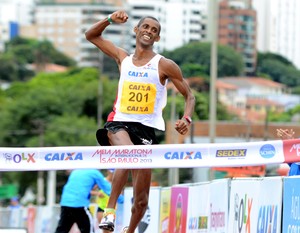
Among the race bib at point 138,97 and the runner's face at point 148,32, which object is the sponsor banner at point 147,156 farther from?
the runner's face at point 148,32

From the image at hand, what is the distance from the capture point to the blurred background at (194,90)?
185 ft

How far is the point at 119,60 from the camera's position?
13859 millimetres

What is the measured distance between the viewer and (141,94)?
1366 cm

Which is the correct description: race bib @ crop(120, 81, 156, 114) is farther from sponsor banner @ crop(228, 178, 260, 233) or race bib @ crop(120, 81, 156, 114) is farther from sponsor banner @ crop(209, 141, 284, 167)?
sponsor banner @ crop(228, 178, 260, 233)

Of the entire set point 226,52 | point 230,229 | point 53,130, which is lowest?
point 230,229

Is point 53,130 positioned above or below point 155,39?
above

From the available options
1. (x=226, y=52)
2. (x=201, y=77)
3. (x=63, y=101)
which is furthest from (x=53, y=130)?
(x=226, y=52)

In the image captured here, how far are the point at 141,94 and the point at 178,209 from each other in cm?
452

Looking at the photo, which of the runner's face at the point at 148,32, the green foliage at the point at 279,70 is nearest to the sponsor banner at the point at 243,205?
the runner's face at the point at 148,32

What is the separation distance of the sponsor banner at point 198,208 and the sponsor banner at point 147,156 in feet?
9.25

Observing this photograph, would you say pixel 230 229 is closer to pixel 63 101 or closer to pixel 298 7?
pixel 63 101

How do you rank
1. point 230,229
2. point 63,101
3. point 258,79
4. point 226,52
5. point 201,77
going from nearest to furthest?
1. point 230,229
2. point 201,77
3. point 63,101
4. point 226,52
5. point 258,79

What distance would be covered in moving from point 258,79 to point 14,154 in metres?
153

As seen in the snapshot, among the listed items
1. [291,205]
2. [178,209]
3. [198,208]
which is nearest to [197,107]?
[178,209]
